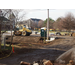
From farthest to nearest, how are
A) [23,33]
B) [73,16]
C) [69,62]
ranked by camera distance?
[73,16], [23,33], [69,62]

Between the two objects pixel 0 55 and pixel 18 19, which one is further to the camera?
pixel 18 19

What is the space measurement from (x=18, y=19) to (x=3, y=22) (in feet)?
6.16

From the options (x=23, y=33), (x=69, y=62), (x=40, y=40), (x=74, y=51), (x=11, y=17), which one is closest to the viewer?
(x=69, y=62)

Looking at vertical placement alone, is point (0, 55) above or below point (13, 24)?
below

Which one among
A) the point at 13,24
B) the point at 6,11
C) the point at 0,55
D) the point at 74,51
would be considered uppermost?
the point at 6,11

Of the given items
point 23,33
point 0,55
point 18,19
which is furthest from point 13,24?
point 23,33

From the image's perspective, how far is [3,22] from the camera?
12.3 m

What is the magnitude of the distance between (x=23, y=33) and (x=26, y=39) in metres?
5.63

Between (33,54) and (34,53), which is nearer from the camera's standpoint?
(33,54)

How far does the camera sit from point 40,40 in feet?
72.3

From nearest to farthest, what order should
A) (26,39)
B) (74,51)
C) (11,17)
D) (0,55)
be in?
(74,51) < (0,55) < (11,17) < (26,39)

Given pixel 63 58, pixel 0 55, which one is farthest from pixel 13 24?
pixel 63 58

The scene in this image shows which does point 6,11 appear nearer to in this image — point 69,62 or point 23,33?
point 69,62

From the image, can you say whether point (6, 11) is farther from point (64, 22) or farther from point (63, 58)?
point (64, 22)
